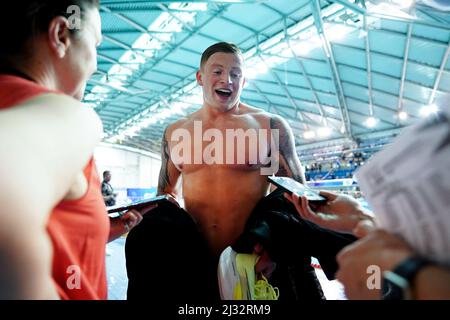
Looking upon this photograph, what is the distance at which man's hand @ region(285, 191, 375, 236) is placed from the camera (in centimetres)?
107

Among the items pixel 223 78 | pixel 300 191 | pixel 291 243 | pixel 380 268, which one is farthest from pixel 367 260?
pixel 223 78

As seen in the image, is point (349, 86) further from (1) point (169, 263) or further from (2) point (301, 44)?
(1) point (169, 263)

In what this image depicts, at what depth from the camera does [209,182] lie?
6.49ft

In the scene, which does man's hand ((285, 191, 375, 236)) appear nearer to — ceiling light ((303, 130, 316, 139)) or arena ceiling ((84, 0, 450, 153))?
arena ceiling ((84, 0, 450, 153))

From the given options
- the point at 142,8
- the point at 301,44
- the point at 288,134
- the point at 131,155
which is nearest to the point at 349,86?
the point at 301,44

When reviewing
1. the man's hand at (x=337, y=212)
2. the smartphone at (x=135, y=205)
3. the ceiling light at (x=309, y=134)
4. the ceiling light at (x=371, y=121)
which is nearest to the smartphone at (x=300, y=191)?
the man's hand at (x=337, y=212)

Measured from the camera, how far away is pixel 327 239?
1439mm

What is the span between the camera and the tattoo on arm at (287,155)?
1.97 metres

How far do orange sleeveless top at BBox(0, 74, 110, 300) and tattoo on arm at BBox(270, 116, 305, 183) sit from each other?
4.58 ft

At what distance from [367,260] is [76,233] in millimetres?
Answer: 540

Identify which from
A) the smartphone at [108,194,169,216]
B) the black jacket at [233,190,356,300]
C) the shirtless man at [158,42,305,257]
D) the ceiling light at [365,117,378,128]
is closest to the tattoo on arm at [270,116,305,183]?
the shirtless man at [158,42,305,257]

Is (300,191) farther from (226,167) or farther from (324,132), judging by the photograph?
(324,132)

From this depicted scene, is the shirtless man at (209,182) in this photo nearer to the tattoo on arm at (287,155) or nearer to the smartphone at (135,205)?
the tattoo on arm at (287,155)
